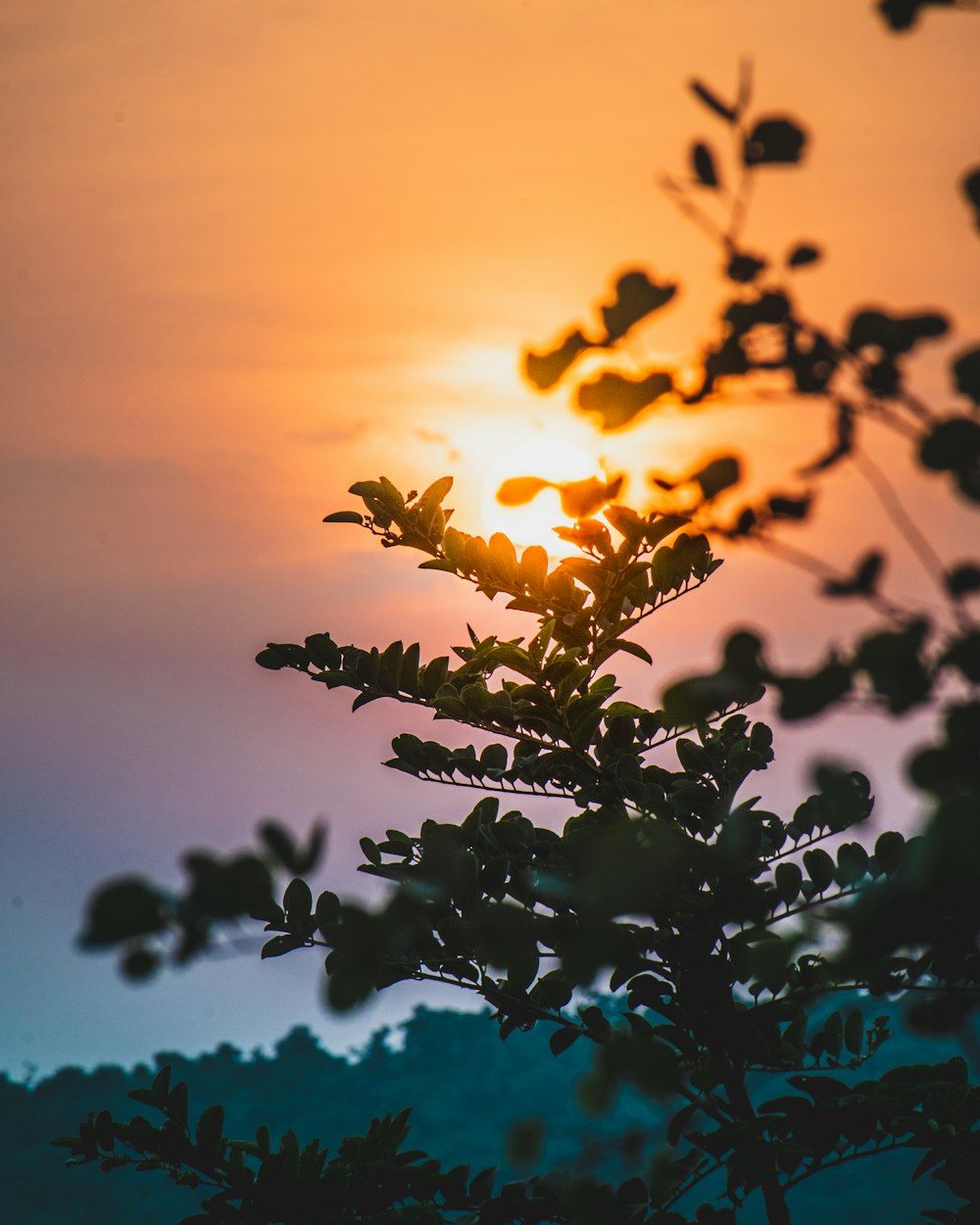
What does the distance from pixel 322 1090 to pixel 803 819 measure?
15965 mm

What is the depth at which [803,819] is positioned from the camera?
3992 millimetres

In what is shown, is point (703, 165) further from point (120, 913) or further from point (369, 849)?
point (369, 849)

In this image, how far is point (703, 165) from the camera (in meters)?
1.40

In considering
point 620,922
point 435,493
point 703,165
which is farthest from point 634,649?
point 703,165

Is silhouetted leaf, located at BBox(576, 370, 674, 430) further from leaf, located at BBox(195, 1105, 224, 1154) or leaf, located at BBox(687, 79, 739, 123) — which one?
leaf, located at BBox(195, 1105, 224, 1154)

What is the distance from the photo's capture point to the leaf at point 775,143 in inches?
54.7

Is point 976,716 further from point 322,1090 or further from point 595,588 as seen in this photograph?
point 322,1090

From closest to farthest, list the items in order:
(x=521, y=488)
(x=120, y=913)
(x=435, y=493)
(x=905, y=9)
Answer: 1. (x=120, y=913)
2. (x=905, y=9)
3. (x=521, y=488)
4. (x=435, y=493)

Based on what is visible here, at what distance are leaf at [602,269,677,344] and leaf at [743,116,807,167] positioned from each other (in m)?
0.18

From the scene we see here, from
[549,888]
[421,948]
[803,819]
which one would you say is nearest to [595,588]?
[803,819]

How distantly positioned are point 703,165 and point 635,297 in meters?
0.17

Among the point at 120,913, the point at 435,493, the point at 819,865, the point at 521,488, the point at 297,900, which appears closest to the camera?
the point at 120,913

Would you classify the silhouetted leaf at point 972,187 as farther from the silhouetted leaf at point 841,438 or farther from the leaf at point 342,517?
the leaf at point 342,517

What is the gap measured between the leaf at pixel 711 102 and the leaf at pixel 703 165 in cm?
4
